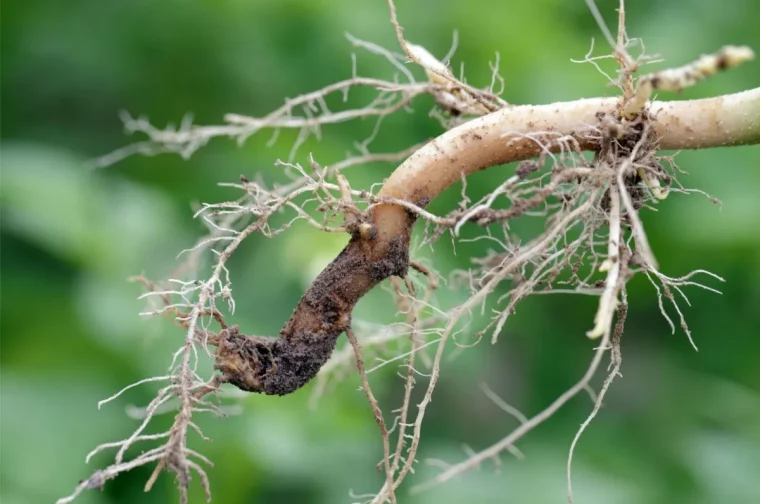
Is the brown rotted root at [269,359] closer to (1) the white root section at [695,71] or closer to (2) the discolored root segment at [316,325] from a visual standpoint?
(2) the discolored root segment at [316,325]

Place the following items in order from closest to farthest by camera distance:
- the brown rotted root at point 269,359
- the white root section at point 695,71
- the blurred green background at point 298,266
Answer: the white root section at point 695,71, the brown rotted root at point 269,359, the blurred green background at point 298,266

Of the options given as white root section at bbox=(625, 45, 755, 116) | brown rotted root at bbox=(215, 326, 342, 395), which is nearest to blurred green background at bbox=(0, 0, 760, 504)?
brown rotted root at bbox=(215, 326, 342, 395)

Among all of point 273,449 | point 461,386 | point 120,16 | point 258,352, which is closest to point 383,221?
point 258,352

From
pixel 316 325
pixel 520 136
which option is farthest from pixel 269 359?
pixel 520 136

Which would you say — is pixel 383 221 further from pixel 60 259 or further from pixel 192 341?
pixel 60 259

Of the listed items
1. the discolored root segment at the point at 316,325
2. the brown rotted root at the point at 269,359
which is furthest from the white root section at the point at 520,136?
the brown rotted root at the point at 269,359
